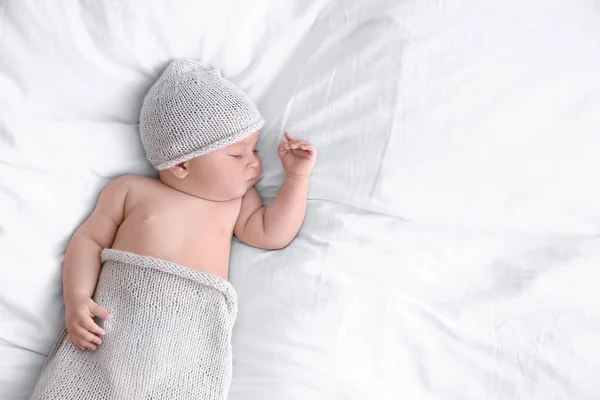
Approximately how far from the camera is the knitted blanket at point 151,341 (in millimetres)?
1086

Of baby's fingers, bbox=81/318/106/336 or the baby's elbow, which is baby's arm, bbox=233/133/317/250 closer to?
the baby's elbow

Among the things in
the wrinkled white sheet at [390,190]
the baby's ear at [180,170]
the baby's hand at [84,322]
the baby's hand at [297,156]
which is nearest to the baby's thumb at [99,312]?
the baby's hand at [84,322]

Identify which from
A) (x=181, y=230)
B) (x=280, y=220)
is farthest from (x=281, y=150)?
(x=181, y=230)

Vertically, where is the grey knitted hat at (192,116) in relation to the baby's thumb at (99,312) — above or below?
above

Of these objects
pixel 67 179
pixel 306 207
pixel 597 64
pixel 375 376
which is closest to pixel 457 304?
pixel 375 376

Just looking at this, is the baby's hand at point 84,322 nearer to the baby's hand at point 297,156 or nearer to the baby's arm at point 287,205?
the baby's arm at point 287,205

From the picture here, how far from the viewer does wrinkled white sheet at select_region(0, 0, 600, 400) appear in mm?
1136

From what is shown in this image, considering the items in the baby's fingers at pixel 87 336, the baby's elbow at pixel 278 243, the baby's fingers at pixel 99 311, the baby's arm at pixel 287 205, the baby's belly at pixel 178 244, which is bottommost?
the baby's fingers at pixel 87 336

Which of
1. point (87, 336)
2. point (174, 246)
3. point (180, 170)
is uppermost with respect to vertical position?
point (180, 170)

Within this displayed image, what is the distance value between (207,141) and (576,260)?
0.70 meters

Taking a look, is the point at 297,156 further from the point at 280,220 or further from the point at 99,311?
the point at 99,311

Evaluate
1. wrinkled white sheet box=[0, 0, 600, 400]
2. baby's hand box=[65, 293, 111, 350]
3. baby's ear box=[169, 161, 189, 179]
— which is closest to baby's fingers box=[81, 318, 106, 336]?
baby's hand box=[65, 293, 111, 350]

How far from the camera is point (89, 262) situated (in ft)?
3.92

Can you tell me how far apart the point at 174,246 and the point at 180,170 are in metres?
0.15
